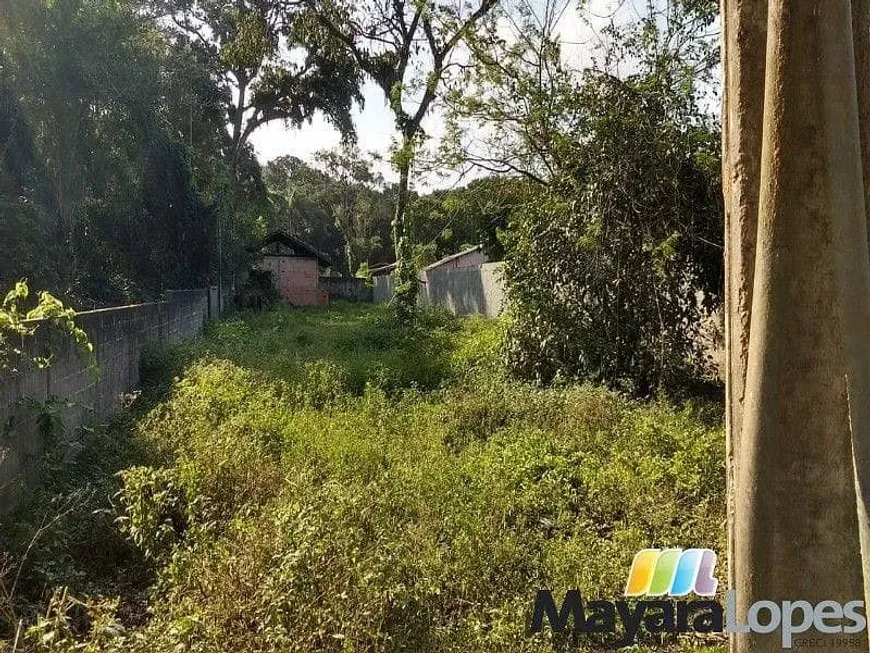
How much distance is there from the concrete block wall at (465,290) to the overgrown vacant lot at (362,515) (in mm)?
7010

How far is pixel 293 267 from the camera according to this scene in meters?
26.0

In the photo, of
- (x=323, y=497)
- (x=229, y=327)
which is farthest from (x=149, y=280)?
(x=323, y=497)

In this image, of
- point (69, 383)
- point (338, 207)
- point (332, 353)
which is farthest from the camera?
point (338, 207)

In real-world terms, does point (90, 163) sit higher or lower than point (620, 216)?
higher

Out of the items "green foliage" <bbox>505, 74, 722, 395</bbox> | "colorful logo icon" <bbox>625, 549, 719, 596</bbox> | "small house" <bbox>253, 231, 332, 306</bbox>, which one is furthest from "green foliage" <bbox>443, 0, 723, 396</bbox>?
"small house" <bbox>253, 231, 332, 306</bbox>

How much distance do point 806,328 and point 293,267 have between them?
25670 mm

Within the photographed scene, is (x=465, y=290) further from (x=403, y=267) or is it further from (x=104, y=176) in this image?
(x=104, y=176)

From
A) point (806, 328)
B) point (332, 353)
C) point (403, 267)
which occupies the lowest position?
point (332, 353)

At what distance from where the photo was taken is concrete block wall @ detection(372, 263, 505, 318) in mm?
14094

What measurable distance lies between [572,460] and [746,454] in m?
3.00

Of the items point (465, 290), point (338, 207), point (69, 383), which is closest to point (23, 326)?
point (69, 383)

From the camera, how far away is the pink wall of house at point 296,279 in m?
25.6

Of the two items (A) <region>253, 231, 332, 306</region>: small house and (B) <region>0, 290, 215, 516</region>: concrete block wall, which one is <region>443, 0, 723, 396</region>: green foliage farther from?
(A) <region>253, 231, 332, 306</region>: small house

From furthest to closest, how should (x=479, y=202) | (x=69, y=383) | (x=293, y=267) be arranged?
(x=293, y=267)
(x=479, y=202)
(x=69, y=383)
